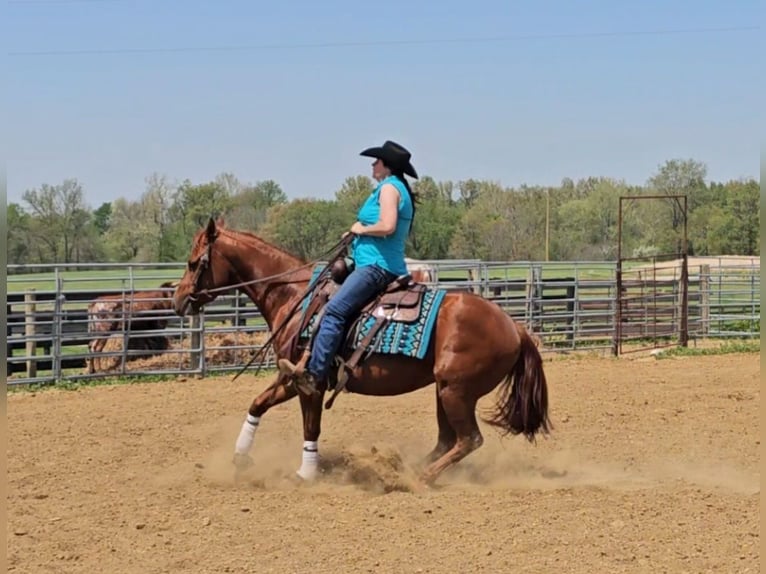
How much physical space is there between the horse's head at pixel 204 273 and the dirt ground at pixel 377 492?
49.1 inches

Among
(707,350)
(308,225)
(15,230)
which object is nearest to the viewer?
(15,230)

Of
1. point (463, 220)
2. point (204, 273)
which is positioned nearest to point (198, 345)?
point (204, 273)

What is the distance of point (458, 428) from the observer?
5.94m

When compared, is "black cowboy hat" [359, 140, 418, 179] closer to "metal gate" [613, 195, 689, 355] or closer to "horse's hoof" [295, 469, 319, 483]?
"horse's hoof" [295, 469, 319, 483]

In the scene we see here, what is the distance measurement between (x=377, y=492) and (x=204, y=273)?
2.12 meters

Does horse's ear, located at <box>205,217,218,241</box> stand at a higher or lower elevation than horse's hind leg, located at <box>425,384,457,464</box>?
higher

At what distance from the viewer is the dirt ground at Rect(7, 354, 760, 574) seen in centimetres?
434

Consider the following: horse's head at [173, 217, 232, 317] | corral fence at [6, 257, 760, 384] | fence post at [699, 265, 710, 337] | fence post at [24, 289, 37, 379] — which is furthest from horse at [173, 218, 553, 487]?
fence post at [699, 265, 710, 337]

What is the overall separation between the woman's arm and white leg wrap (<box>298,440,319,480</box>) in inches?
60.7

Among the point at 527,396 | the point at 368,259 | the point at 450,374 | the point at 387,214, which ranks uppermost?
the point at 387,214

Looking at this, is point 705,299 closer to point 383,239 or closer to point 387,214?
point 383,239

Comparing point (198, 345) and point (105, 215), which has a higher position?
point (105, 215)

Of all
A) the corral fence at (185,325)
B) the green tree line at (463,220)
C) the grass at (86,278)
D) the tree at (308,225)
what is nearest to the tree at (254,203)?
the green tree line at (463,220)

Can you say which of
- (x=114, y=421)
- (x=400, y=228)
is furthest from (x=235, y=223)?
(x=400, y=228)
